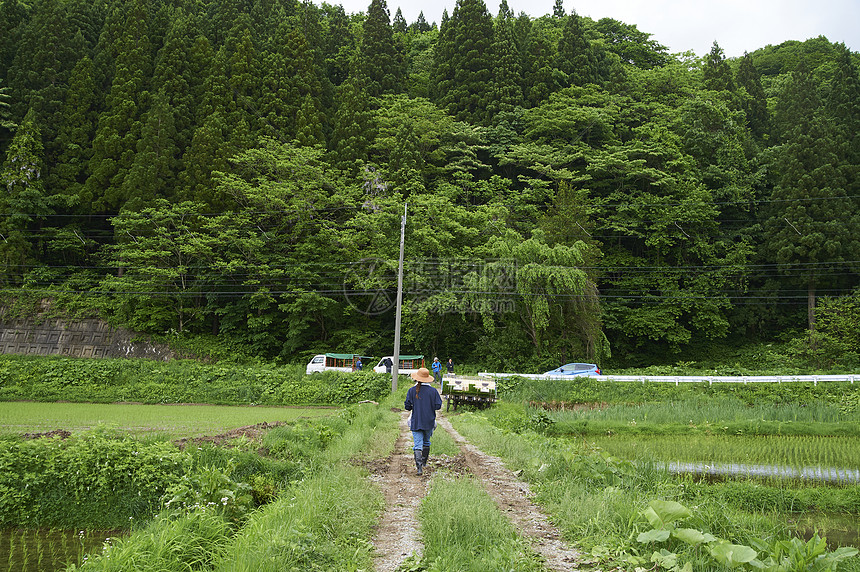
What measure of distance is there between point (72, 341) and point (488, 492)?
35832mm

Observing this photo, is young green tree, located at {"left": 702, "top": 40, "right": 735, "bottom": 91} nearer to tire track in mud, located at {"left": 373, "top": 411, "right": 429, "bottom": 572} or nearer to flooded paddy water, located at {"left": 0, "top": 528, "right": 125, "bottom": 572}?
tire track in mud, located at {"left": 373, "top": 411, "right": 429, "bottom": 572}

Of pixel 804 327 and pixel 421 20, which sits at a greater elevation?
pixel 421 20

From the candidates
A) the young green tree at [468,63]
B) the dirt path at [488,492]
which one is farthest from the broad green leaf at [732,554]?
the young green tree at [468,63]

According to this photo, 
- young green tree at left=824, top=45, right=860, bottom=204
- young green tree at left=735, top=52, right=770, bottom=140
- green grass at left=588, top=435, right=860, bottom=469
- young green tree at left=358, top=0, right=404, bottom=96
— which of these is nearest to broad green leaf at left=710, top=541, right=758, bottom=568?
green grass at left=588, top=435, right=860, bottom=469

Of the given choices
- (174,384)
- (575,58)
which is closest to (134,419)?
(174,384)

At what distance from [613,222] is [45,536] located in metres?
37.8

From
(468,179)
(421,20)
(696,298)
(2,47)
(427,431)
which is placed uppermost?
(421,20)

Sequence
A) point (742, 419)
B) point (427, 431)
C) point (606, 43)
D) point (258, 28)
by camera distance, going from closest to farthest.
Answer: point (427, 431), point (742, 419), point (258, 28), point (606, 43)

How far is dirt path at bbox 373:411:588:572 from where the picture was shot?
508 cm

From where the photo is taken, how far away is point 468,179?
4125 cm

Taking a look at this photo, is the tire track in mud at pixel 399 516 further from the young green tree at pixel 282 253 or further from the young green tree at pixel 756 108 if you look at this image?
the young green tree at pixel 756 108

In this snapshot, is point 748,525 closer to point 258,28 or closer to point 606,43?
point 258,28

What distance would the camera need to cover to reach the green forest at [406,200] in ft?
110

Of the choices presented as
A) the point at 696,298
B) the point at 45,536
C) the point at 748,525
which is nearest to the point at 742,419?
the point at 748,525
